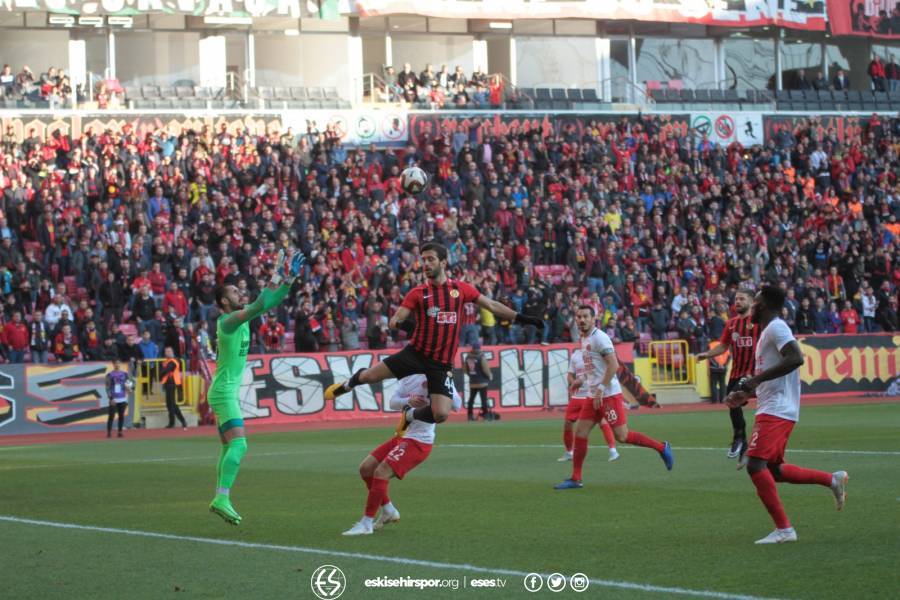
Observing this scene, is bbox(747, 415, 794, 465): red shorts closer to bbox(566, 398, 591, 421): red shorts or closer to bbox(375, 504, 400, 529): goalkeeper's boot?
bbox(375, 504, 400, 529): goalkeeper's boot

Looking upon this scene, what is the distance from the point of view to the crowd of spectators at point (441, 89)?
48.9m

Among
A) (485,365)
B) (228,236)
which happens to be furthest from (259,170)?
(485,365)

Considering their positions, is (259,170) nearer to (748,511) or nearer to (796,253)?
(796,253)

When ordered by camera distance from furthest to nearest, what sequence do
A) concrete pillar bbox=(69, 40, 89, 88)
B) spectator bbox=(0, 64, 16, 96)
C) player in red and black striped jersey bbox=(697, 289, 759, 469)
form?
concrete pillar bbox=(69, 40, 89, 88), spectator bbox=(0, 64, 16, 96), player in red and black striped jersey bbox=(697, 289, 759, 469)

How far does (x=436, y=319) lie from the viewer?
1253 cm

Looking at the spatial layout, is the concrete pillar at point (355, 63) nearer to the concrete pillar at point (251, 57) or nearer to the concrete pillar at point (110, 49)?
the concrete pillar at point (251, 57)

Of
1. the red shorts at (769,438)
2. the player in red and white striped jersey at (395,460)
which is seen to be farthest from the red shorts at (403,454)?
the red shorts at (769,438)

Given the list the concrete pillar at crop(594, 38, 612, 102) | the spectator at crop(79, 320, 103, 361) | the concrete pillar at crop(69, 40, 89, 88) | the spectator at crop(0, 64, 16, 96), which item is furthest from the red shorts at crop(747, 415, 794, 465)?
the concrete pillar at crop(594, 38, 612, 102)

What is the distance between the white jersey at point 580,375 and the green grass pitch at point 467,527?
1067 millimetres

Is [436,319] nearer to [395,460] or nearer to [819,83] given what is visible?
[395,460]

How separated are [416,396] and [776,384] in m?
3.20

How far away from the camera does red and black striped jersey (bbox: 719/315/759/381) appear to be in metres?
19.2

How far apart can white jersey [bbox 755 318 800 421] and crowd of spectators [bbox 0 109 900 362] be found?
22609 millimetres

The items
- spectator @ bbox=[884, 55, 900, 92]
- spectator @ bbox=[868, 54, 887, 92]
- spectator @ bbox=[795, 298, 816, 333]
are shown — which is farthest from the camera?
spectator @ bbox=[884, 55, 900, 92]
